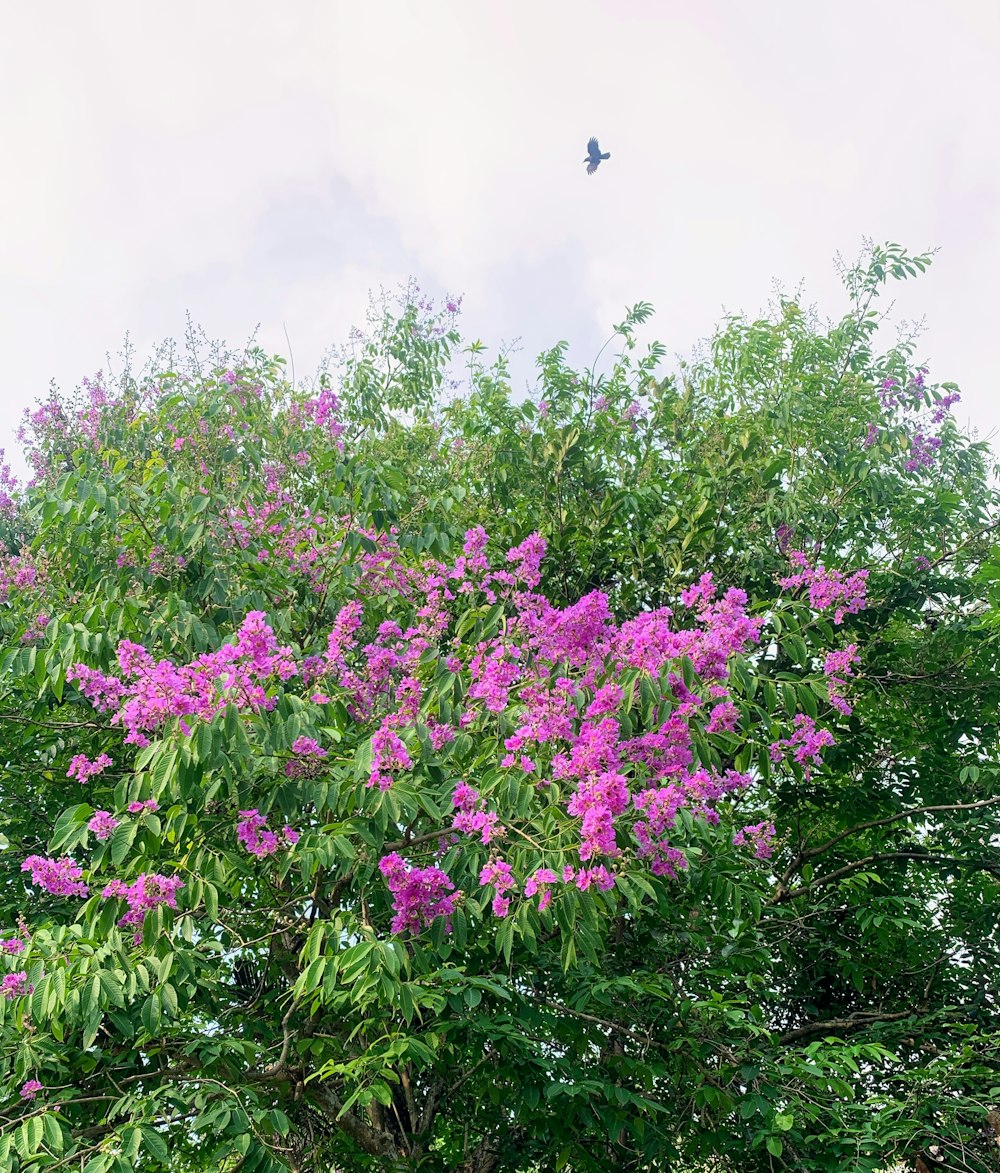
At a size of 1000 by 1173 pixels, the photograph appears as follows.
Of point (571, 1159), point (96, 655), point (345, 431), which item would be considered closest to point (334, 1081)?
point (571, 1159)

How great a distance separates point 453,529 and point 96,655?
1525 millimetres

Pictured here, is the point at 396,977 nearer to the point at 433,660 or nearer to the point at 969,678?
the point at 433,660

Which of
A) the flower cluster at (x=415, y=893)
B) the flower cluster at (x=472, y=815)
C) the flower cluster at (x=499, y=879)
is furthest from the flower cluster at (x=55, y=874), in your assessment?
the flower cluster at (x=499, y=879)

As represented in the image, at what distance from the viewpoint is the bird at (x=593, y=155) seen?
23.0 feet

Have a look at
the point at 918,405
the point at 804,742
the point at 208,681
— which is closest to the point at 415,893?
the point at 208,681

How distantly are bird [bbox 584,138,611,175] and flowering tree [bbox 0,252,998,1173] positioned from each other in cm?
131

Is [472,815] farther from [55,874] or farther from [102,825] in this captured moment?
[55,874]

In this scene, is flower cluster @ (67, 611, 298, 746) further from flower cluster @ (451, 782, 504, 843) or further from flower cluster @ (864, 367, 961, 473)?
flower cluster @ (864, 367, 961, 473)

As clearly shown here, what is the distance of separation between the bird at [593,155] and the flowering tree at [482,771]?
131cm

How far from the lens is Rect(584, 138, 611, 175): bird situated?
702 centimetres

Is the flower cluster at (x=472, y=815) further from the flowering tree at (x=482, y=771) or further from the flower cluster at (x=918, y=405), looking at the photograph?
the flower cluster at (x=918, y=405)

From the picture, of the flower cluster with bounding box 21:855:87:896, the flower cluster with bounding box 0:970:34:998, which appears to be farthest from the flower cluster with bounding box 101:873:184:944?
the flower cluster with bounding box 0:970:34:998

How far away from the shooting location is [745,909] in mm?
5664

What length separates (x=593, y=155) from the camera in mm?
7215
